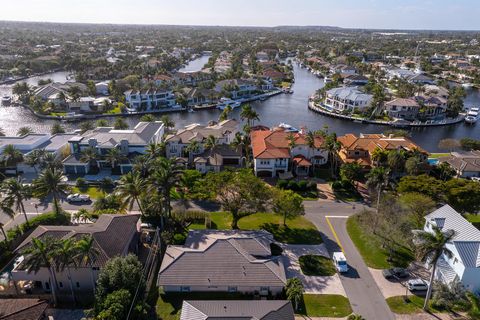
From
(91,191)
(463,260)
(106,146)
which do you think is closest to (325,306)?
(463,260)

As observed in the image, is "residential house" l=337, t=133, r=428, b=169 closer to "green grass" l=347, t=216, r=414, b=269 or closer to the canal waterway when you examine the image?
"green grass" l=347, t=216, r=414, b=269

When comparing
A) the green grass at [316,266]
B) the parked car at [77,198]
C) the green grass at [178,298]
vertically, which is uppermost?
the parked car at [77,198]

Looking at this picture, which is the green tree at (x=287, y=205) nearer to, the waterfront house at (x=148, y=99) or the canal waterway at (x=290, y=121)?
the canal waterway at (x=290, y=121)

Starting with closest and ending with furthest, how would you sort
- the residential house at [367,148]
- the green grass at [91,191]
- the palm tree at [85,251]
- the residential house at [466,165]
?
the palm tree at [85,251], the green grass at [91,191], the residential house at [466,165], the residential house at [367,148]

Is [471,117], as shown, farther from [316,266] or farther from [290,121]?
[316,266]

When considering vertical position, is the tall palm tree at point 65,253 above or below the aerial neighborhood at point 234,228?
above

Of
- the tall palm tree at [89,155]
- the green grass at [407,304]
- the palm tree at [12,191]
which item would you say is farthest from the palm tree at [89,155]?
the green grass at [407,304]

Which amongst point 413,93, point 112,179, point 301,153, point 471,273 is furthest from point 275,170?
point 413,93
